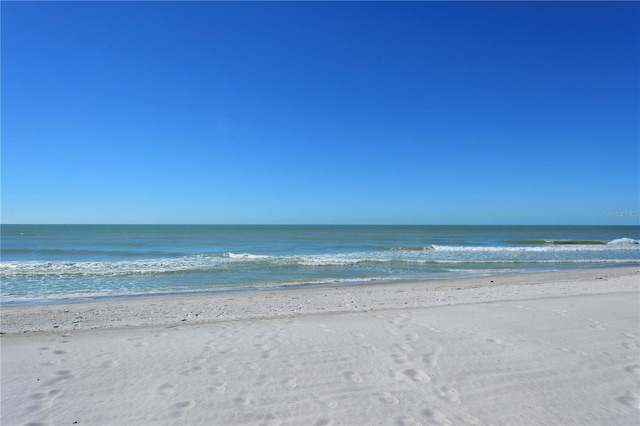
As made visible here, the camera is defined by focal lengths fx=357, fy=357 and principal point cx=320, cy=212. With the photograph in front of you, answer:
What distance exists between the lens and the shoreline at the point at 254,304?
8453 mm

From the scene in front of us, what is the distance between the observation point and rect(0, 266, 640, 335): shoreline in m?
8.45

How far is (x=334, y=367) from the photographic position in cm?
480

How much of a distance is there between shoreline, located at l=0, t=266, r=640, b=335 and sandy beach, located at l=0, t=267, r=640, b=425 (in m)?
0.16

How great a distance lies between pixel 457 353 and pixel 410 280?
11.6 meters

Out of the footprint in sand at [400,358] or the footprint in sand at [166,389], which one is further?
the footprint in sand at [400,358]

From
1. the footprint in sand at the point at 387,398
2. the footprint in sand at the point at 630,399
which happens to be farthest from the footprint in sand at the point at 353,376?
the footprint in sand at the point at 630,399

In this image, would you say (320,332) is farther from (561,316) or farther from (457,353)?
(561,316)

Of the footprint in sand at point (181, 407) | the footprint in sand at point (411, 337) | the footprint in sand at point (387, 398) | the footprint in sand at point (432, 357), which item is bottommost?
the footprint in sand at point (181, 407)

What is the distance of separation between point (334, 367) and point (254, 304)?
6092 millimetres

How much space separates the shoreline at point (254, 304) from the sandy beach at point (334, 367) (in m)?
0.16

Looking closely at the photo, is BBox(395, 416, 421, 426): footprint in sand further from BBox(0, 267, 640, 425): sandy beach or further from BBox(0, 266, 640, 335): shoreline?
BBox(0, 266, 640, 335): shoreline

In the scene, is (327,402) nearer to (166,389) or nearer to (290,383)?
(290,383)

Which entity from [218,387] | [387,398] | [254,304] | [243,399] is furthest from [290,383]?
[254,304]

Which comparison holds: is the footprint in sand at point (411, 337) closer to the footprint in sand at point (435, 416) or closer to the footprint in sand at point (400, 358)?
the footprint in sand at point (400, 358)
